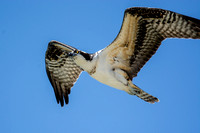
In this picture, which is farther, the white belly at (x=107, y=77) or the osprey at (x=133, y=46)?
the white belly at (x=107, y=77)

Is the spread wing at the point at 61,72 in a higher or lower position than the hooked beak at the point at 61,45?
lower

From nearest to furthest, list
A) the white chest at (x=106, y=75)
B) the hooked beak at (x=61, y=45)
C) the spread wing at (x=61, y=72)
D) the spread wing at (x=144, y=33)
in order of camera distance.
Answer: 1. the spread wing at (x=144, y=33)
2. the white chest at (x=106, y=75)
3. the hooked beak at (x=61, y=45)
4. the spread wing at (x=61, y=72)

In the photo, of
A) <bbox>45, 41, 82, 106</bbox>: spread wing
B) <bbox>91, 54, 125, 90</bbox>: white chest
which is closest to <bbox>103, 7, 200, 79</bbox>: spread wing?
<bbox>91, 54, 125, 90</bbox>: white chest

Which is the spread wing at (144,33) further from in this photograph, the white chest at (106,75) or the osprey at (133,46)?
the white chest at (106,75)

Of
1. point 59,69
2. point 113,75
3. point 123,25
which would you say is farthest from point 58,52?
point 123,25

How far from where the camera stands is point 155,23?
289 inches

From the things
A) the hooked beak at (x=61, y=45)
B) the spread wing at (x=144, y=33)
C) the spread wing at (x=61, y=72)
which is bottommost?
the spread wing at (x=61, y=72)

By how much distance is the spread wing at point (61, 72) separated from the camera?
8.87 metres

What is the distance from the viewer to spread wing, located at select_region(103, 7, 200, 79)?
7121 mm

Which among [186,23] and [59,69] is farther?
[59,69]

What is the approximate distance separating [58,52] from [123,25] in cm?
237

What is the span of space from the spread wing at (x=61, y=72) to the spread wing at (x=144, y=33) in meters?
1.63

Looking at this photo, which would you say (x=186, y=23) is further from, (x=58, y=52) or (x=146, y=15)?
(x=58, y=52)

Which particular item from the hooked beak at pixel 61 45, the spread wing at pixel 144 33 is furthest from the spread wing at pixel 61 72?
the spread wing at pixel 144 33
